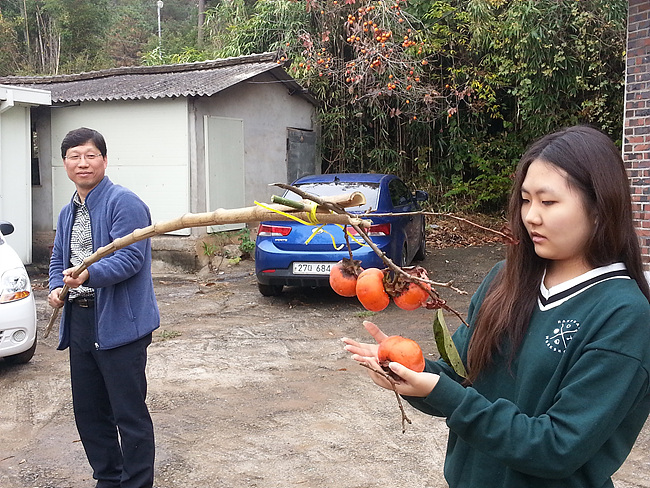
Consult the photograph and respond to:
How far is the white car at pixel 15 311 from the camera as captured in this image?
5543mm

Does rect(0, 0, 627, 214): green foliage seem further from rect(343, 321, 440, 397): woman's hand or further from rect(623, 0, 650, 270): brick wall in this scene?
rect(343, 321, 440, 397): woman's hand

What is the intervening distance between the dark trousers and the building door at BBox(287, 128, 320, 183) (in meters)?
9.82

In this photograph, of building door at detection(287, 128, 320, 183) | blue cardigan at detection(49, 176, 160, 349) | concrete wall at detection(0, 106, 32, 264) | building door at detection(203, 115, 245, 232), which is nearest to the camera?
blue cardigan at detection(49, 176, 160, 349)

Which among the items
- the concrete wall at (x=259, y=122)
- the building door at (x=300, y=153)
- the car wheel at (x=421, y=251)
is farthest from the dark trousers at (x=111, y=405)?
the building door at (x=300, y=153)

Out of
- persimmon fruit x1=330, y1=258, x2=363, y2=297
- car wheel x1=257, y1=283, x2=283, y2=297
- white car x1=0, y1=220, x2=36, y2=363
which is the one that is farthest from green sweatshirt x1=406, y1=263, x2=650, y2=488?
car wheel x1=257, y1=283, x2=283, y2=297

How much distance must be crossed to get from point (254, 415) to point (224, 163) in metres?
7.26

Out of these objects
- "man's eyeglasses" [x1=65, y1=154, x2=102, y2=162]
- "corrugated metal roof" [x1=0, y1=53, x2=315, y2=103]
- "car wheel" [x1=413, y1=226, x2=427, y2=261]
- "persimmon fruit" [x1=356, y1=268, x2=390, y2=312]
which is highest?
"corrugated metal roof" [x1=0, y1=53, x2=315, y2=103]

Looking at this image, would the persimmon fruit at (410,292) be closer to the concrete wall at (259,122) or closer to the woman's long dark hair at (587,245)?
the woman's long dark hair at (587,245)

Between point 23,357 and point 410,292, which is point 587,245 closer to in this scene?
point 410,292

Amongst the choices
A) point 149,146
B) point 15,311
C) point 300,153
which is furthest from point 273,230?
point 300,153

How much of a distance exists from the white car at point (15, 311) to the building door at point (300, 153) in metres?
7.64

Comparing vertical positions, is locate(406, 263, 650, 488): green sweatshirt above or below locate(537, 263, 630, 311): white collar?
below

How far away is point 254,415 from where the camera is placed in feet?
15.5

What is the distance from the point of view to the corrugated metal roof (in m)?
10.8
